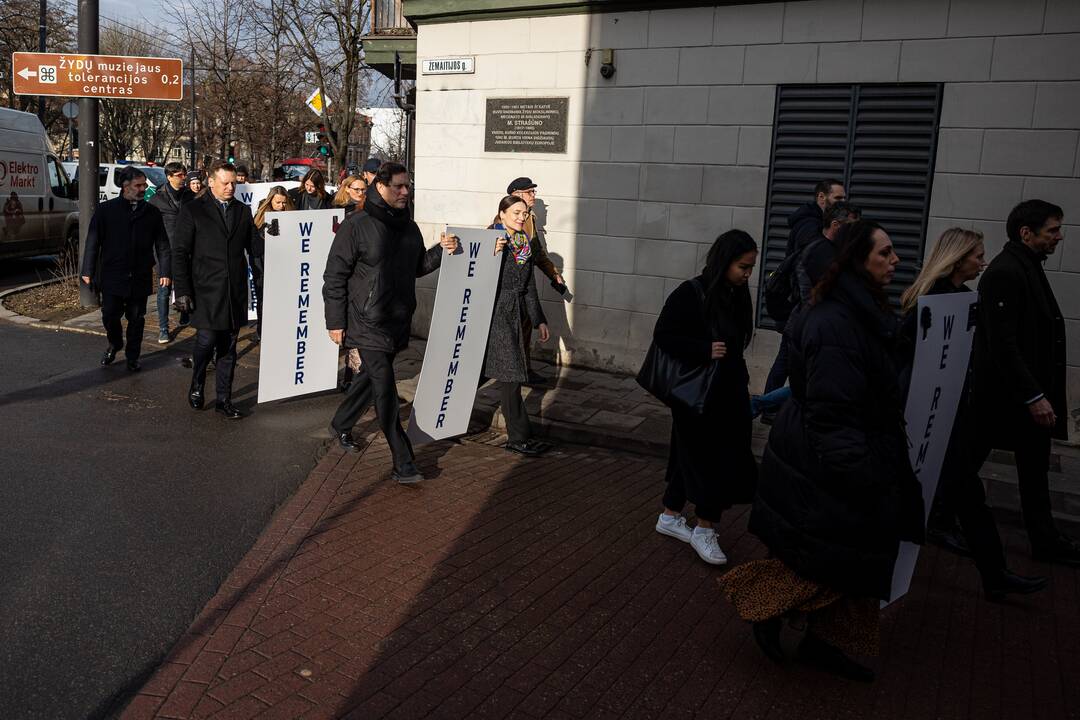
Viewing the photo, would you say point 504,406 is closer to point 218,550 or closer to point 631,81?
point 218,550

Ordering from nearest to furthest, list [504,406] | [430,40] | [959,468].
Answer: [959,468] < [504,406] < [430,40]

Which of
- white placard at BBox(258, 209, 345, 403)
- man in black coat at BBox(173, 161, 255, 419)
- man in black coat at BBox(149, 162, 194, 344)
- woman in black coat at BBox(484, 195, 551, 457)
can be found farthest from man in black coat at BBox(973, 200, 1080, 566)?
man in black coat at BBox(149, 162, 194, 344)

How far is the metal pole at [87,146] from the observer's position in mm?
11930

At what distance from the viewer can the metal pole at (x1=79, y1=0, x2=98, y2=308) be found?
11930 millimetres

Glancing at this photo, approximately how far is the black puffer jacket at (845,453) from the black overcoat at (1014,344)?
1.53 m

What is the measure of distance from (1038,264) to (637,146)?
4.92m

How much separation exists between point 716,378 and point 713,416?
19cm

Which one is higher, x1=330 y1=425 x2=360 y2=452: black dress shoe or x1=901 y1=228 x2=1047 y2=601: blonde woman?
x1=901 y1=228 x2=1047 y2=601: blonde woman

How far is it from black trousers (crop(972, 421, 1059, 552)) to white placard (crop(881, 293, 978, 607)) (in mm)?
802

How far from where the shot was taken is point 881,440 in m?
3.40

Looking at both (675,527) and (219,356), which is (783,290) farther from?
(219,356)

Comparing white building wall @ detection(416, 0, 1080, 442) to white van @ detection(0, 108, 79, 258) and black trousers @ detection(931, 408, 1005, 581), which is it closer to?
black trousers @ detection(931, 408, 1005, 581)

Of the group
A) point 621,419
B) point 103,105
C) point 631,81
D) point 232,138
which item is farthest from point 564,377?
A: point 103,105

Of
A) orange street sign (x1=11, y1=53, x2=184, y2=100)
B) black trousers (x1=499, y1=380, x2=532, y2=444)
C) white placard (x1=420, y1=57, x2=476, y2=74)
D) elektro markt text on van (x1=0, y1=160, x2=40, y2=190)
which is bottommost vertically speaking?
black trousers (x1=499, y1=380, x2=532, y2=444)
